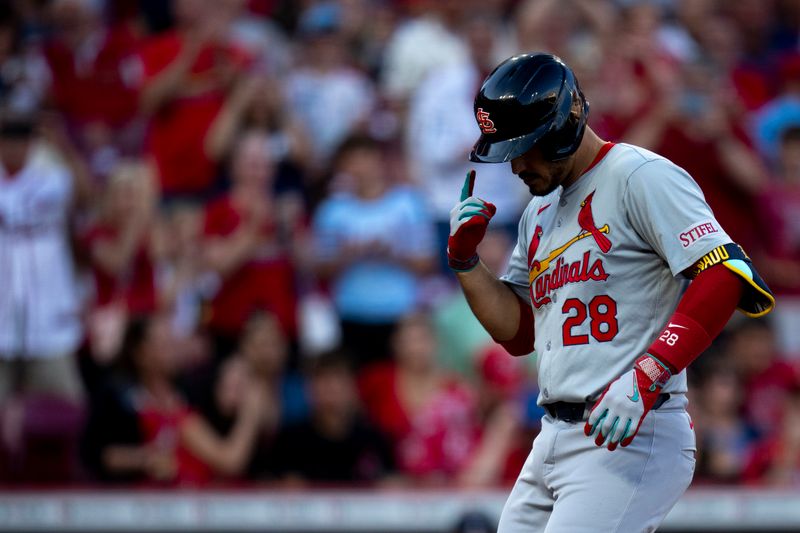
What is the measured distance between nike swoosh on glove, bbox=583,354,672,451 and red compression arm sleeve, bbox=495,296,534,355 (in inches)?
29.0

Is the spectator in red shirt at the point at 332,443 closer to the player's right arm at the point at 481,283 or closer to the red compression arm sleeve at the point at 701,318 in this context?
the player's right arm at the point at 481,283

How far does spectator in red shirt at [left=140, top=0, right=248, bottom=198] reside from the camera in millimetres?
8812

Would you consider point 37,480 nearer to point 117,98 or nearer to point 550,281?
point 117,98

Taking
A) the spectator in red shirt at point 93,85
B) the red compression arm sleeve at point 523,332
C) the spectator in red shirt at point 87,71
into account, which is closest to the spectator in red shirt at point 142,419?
the spectator in red shirt at point 93,85

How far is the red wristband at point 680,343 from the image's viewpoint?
11.4 ft

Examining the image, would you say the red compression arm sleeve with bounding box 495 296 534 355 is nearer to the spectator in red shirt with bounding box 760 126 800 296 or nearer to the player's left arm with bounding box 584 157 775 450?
the player's left arm with bounding box 584 157 775 450

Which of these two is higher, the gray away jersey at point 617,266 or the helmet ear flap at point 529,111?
the helmet ear flap at point 529,111

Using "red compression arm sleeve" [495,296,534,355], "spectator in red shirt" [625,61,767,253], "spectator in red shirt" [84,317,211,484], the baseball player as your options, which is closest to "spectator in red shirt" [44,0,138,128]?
"spectator in red shirt" [84,317,211,484]

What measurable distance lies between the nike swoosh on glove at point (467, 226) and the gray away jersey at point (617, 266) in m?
0.24

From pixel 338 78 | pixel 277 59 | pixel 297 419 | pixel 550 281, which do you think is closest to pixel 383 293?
pixel 297 419

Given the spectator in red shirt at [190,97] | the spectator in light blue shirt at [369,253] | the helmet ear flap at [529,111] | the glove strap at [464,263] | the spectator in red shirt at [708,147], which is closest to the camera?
the helmet ear flap at [529,111]

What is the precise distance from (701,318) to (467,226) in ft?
2.61

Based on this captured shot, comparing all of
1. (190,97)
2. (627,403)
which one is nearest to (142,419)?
(190,97)

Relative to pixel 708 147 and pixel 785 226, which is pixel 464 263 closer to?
pixel 708 147
